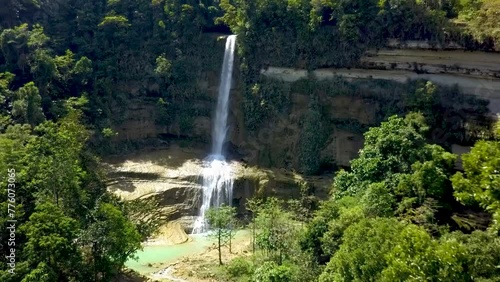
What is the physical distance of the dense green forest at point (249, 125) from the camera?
14.8 meters

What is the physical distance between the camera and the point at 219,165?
108 feet

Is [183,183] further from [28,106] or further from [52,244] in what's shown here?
[52,244]

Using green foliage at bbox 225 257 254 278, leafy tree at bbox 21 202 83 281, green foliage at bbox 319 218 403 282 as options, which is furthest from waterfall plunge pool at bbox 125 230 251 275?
green foliage at bbox 319 218 403 282

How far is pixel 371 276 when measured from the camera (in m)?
14.3

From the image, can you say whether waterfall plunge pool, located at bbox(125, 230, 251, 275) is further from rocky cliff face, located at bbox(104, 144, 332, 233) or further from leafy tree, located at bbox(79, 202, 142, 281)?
leafy tree, located at bbox(79, 202, 142, 281)

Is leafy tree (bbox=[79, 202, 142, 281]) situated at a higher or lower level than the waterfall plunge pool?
higher

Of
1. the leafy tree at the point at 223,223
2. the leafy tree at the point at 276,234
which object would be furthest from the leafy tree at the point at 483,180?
the leafy tree at the point at 223,223

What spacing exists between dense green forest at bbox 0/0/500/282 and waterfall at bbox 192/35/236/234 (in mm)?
1286

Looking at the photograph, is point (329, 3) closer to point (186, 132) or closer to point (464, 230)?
point (186, 132)

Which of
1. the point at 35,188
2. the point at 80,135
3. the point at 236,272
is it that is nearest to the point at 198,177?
the point at 80,135

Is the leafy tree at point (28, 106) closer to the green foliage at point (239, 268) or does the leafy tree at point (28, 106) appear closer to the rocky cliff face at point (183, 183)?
the rocky cliff face at point (183, 183)

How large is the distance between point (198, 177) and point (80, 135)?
28.7 feet

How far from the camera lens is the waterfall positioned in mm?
30578

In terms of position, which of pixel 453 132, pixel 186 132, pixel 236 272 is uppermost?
pixel 453 132
